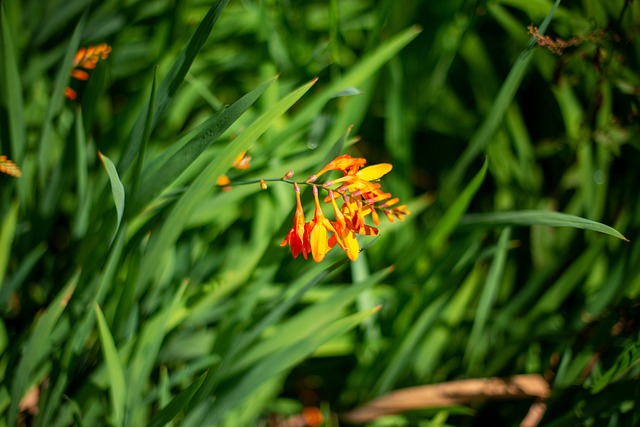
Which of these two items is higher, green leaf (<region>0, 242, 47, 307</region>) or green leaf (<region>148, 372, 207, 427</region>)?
green leaf (<region>0, 242, 47, 307</region>)

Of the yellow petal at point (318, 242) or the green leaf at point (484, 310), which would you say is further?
the green leaf at point (484, 310)

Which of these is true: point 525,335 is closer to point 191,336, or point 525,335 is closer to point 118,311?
point 191,336

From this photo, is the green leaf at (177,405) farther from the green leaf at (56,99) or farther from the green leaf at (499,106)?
the green leaf at (499,106)

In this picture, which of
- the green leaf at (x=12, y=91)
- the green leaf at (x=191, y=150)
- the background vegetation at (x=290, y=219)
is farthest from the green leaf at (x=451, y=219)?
the green leaf at (x=12, y=91)

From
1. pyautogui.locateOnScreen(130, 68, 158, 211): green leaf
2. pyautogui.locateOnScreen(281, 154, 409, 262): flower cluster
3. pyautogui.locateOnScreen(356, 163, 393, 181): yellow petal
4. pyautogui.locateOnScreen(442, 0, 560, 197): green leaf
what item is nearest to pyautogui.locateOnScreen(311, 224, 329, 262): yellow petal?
pyautogui.locateOnScreen(281, 154, 409, 262): flower cluster

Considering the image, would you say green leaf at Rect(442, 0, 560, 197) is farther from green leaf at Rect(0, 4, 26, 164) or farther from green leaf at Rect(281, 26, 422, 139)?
green leaf at Rect(0, 4, 26, 164)

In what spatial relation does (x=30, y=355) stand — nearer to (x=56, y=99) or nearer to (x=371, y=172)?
(x=56, y=99)

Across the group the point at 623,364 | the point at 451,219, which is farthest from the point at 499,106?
the point at 623,364
